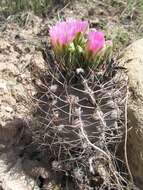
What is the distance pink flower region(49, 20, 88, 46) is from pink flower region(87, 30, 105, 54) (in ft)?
0.22

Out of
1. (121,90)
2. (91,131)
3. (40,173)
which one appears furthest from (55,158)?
(121,90)

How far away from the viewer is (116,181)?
2527 millimetres

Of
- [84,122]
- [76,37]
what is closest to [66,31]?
[76,37]

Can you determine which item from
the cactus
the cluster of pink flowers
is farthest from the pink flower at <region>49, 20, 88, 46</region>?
the cactus

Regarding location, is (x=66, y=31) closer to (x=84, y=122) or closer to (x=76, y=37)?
(x=76, y=37)

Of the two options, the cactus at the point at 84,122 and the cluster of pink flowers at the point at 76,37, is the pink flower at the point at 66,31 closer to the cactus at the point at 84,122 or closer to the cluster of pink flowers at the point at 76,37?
the cluster of pink flowers at the point at 76,37

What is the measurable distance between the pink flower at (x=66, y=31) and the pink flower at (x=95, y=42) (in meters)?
0.07

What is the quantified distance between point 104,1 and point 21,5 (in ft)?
2.12

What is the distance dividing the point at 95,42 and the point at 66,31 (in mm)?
158

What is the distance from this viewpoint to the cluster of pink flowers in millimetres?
2389

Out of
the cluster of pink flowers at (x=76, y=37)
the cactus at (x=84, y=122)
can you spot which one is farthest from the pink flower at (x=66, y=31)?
the cactus at (x=84, y=122)

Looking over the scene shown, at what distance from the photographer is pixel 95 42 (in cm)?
238

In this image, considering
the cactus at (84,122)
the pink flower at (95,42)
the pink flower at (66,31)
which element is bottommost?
the cactus at (84,122)

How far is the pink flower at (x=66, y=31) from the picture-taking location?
240 centimetres
